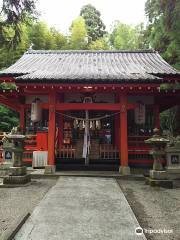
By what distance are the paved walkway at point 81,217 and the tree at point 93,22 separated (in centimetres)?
3982

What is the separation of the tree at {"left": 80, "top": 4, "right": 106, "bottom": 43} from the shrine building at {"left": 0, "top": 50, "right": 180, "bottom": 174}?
31.2 meters

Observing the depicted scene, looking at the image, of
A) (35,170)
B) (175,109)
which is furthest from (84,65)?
(175,109)

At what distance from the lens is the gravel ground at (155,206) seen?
5.03m

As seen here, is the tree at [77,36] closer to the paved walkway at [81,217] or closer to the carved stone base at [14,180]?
the carved stone base at [14,180]

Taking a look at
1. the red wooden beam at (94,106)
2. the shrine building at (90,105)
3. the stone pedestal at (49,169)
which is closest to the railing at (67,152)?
the shrine building at (90,105)

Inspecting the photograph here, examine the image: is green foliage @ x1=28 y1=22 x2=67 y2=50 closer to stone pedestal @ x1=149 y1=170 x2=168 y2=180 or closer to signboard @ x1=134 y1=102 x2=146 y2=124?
signboard @ x1=134 y1=102 x2=146 y2=124

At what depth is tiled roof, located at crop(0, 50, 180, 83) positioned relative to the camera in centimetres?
1022

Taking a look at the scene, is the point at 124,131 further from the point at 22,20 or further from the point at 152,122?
the point at 22,20

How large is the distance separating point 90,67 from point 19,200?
8544 millimetres

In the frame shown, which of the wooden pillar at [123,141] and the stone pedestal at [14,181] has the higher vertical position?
the wooden pillar at [123,141]

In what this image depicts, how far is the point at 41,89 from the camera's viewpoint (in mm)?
10734

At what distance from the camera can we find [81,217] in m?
5.45

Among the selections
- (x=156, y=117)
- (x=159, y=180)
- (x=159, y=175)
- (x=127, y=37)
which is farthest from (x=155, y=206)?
(x=127, y=37)

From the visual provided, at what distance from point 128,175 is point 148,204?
11.6ft
